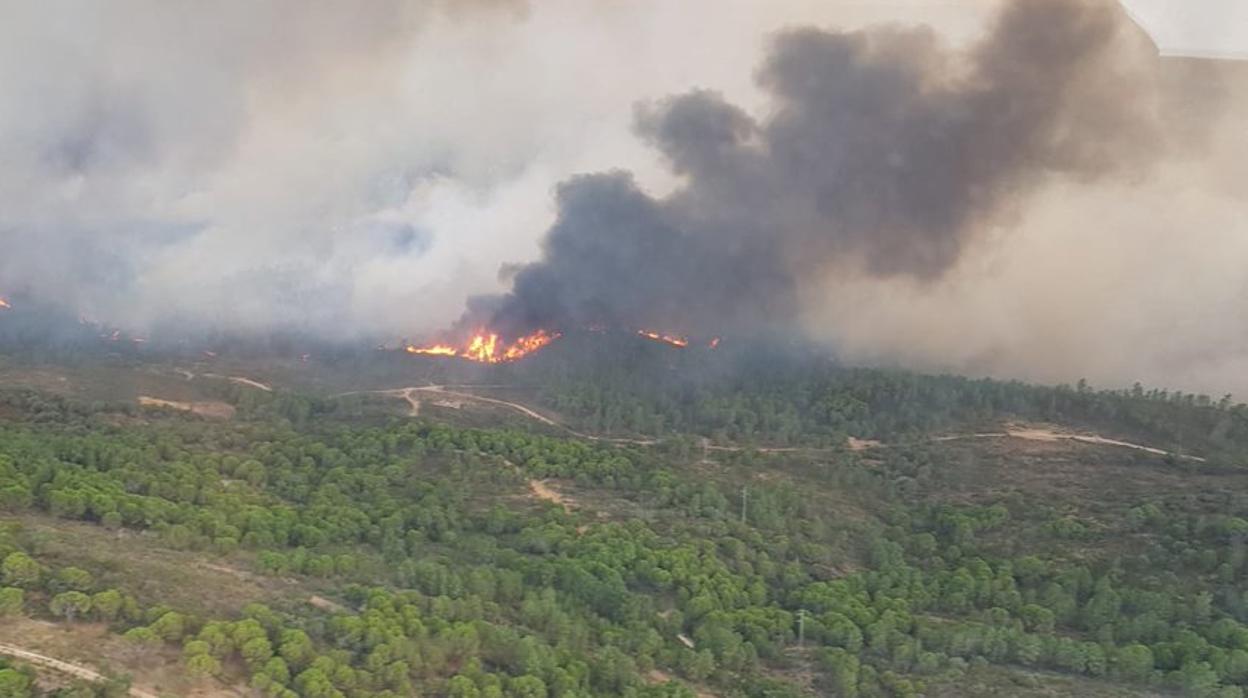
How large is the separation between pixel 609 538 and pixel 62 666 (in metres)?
15.4

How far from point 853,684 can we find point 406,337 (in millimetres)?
35012

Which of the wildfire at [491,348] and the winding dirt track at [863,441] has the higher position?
the wildfire at [491,348]

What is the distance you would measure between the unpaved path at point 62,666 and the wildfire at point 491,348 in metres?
35.7

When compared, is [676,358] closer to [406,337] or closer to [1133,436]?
[406,337]

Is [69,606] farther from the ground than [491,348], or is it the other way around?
[491,348]

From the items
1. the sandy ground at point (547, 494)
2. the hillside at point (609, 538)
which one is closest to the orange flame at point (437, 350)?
the hillside at point (609, 538)

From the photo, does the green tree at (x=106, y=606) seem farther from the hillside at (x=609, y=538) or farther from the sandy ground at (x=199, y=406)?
the sandy ground at (x=199, y=406)

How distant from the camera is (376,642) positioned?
70.4 ft

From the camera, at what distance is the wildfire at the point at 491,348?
178 ft

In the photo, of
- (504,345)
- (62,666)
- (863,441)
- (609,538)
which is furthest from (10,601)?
(504,345)

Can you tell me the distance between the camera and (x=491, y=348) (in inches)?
2191

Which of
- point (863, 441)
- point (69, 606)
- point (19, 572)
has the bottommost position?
point (69, 606)

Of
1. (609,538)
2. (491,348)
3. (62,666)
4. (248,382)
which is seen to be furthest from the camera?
(491,348)

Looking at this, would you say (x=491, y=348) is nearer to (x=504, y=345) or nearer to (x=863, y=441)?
(x=504, y=345)
